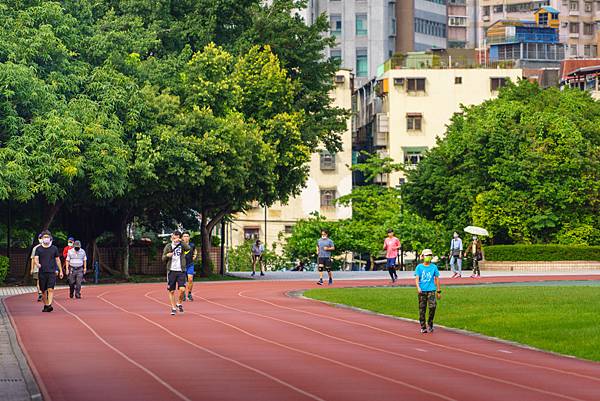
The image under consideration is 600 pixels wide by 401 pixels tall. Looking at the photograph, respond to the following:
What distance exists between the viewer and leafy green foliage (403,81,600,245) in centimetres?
7381

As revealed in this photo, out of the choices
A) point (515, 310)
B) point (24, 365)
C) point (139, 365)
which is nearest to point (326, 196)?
point (515, 310)

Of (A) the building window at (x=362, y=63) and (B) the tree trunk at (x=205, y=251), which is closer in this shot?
(B) the tree trunk at (x=205, y=251)

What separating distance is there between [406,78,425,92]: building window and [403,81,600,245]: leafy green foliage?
89.8ft

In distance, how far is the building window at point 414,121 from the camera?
4215 inches

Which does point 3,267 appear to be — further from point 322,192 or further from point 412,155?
point 412,155

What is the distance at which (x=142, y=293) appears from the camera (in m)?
43.2

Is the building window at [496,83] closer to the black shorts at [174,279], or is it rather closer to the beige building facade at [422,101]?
the beige building facade at [422,101]

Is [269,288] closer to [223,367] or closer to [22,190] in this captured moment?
[22,190]

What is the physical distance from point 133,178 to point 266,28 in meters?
14.0

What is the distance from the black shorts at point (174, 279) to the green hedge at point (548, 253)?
3982 centimetres

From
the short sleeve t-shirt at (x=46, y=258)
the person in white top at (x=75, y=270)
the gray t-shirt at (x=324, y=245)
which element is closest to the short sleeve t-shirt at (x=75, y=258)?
the person in white top at (x=75, y=270)

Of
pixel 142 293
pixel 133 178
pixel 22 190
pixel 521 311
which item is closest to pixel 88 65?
pixel 133 178

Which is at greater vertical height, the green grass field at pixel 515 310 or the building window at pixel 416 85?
the building window at pixel 416 85

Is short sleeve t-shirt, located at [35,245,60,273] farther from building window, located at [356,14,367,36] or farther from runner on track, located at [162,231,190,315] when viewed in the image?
building window, located at [356,14,367,36]
